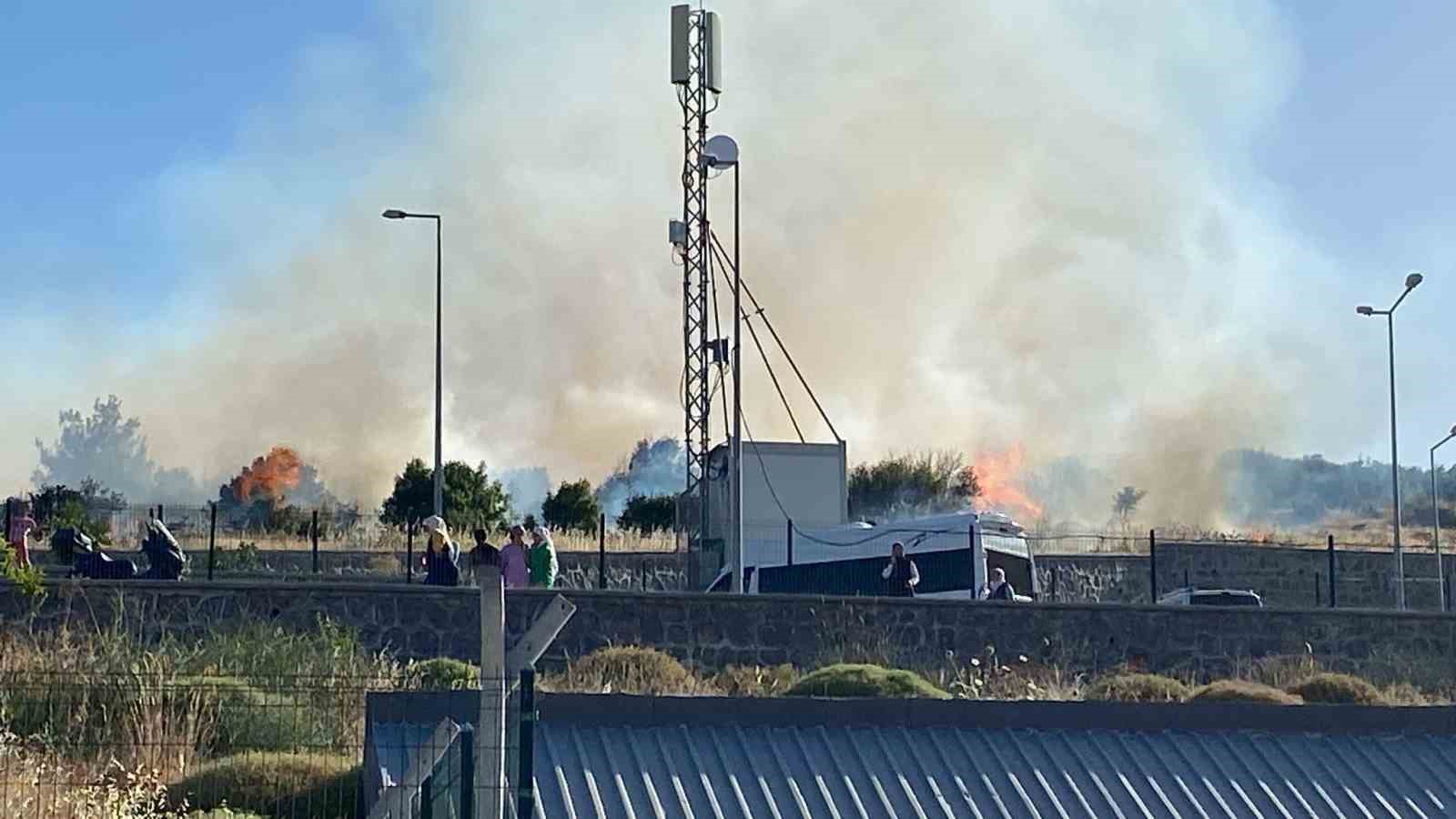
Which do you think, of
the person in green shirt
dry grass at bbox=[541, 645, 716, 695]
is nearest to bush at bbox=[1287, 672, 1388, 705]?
dry grass at bbox=[541, 645, 716, 695]

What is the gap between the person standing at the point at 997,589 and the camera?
31.5 metres

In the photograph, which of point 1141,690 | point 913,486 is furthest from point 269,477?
point 1141,690

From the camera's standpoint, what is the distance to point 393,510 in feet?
189

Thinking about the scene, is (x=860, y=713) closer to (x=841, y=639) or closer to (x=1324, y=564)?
(x=841, y=639)

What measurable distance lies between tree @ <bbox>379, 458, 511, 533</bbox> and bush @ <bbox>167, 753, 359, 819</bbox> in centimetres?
3877

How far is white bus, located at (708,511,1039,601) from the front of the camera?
32.1 meters

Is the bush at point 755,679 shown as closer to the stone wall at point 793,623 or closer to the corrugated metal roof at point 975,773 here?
the stone wall at point 793,623

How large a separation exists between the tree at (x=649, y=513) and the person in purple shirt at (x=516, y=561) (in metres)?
32.3

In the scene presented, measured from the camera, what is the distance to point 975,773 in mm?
15586

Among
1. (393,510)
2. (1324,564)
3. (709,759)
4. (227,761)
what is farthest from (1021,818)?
(393,510)

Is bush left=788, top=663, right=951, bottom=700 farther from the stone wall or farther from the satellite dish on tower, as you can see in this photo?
the satellite dish on tower

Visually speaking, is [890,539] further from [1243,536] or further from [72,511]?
[1243,536]

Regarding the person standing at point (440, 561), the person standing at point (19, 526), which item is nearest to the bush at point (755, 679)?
the person standing at point (440, 561)

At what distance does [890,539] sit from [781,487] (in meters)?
4.52
